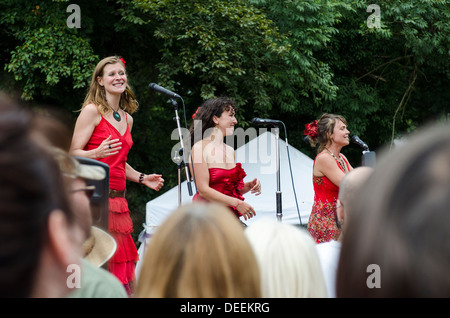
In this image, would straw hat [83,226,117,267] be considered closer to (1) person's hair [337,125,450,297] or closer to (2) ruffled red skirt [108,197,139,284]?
(1) person's hair [337,125,450,297]

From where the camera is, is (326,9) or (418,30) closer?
(326,9)

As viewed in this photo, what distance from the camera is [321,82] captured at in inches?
327

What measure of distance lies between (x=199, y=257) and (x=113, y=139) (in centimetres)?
245

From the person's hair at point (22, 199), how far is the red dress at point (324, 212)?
3.66m

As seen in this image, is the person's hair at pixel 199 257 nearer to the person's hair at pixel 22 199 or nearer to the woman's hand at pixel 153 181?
the person's hair at pixel 22 199

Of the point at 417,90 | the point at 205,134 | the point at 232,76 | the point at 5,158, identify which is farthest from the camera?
the point at 417,90

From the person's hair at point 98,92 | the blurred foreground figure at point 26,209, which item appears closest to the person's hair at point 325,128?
the person's hair at point 98,92

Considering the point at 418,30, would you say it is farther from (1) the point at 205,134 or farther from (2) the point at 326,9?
(1) the point at 205,134

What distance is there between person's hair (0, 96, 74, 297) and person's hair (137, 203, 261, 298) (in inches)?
9.5

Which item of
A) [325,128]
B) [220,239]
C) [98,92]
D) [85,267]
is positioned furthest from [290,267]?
[325,128]

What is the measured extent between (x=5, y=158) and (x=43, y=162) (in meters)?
0.05

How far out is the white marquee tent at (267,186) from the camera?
727cm

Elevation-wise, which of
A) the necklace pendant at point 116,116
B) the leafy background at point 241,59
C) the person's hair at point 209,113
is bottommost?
the necklace pendant at point 116,116
